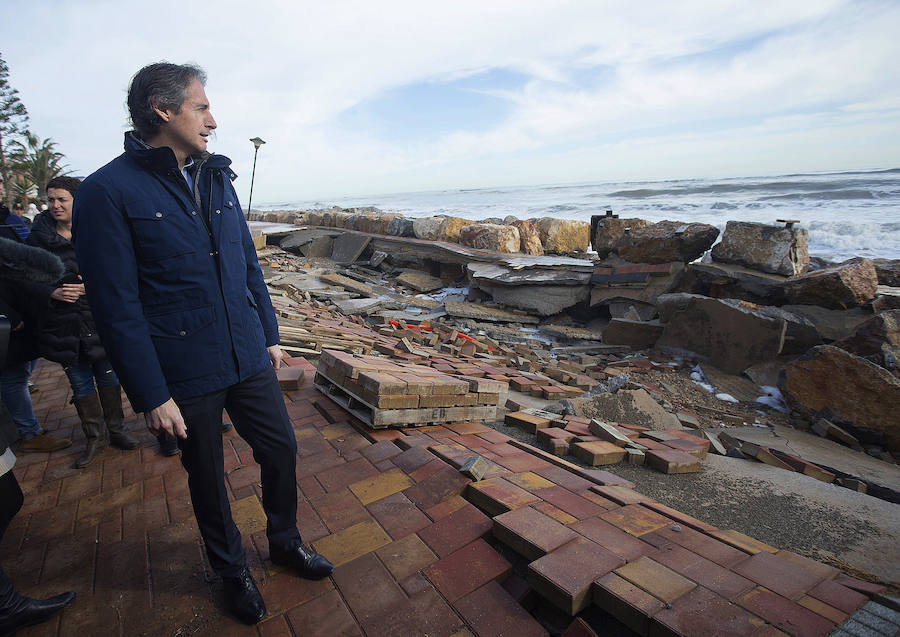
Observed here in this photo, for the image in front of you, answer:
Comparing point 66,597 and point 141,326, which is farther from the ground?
point 141,326

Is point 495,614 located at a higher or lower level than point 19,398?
lower

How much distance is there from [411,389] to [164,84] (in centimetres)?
195

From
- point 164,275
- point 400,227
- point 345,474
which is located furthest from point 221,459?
point 400,227

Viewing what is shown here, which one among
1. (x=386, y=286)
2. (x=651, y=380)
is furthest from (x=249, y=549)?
(x=386, y=286)

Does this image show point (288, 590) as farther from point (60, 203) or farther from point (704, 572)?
point (60, 203)

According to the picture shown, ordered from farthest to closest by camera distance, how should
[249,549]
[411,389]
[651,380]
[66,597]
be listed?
[651,380]
[411,389]
[249,549]
[66,597]

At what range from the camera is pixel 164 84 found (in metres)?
1.49

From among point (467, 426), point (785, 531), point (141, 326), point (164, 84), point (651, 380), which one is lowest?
point (651, 380)

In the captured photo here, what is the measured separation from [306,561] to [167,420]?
2.51ft

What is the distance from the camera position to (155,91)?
1.49 m

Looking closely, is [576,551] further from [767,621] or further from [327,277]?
[327,277]

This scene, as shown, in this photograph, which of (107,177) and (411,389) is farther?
(411,389)

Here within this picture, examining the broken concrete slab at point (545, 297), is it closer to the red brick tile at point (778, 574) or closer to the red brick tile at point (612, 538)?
the red brick tile at point (612, 538)

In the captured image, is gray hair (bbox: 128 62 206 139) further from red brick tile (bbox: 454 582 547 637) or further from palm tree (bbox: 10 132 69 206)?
palm tree (bbox: 10 132 69 206)
